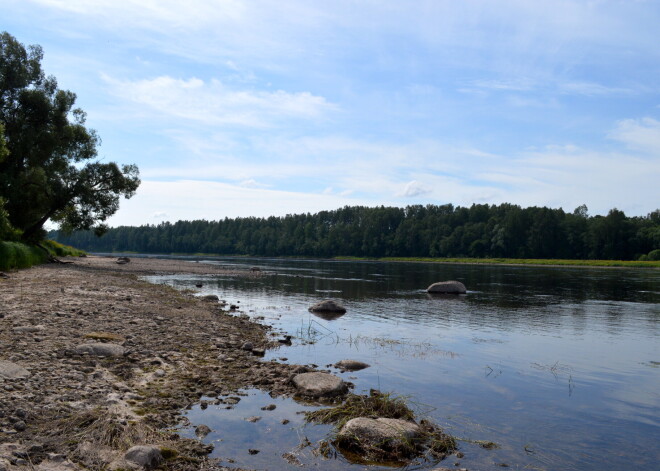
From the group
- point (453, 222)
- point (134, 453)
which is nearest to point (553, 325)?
point (134, 453)

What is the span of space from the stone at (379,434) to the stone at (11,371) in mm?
Result: 6447

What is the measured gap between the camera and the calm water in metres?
8.93

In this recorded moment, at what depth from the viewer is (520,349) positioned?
746 inches

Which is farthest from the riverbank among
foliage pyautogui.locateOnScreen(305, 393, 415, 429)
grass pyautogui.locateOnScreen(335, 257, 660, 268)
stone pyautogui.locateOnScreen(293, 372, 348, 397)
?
grass pyautogui.locateOnScreen(335, 257, 660, 268)

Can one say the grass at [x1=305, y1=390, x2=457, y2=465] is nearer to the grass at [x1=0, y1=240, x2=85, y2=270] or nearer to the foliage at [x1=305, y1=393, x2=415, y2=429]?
the foliage at [x1=305, y1=393, x2=415, y2=429]

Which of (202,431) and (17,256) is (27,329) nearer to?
(202,431)

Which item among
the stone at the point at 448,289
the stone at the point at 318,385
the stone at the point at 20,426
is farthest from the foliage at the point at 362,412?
the stone at the point at 448,289

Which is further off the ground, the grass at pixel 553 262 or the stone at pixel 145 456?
the grass at pixel 553 262

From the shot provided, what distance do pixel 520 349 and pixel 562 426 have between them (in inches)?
348

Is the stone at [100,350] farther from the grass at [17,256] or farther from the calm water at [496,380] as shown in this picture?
the grass at [17,256]

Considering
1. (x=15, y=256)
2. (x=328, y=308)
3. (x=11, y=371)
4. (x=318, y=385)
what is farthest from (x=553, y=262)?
(x=11, y=371)

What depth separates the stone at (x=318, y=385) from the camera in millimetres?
11469

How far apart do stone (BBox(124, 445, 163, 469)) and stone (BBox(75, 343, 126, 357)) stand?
6.11 m

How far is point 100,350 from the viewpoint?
12.5m
